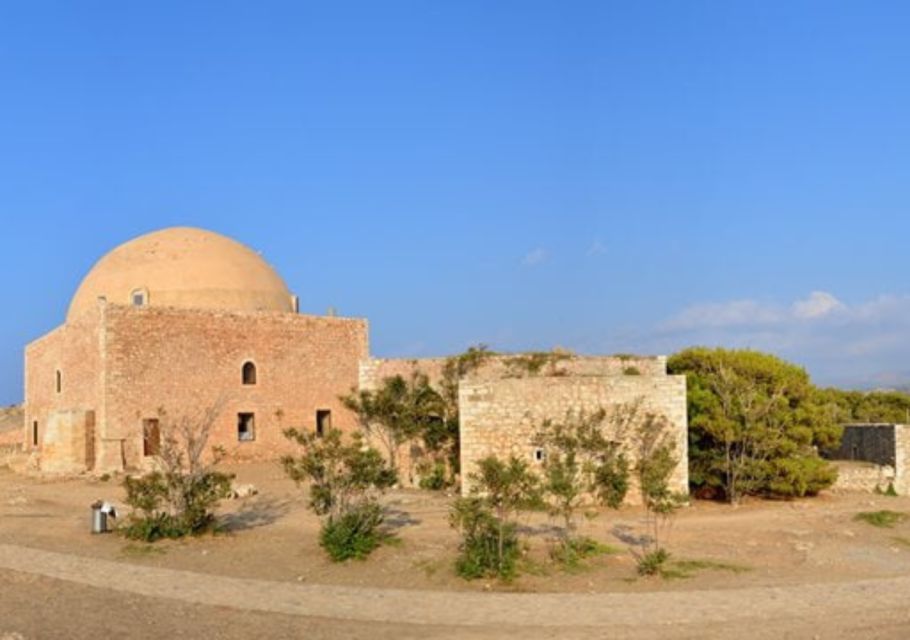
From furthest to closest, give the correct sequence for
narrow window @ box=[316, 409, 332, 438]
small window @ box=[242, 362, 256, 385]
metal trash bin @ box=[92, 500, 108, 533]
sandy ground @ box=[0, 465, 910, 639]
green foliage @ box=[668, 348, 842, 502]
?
narrow window @ box=[316, 409, 332, 438] → small window @ box=[242, 362, 256, 385] → green foliage @ box=[668, 348, 842, 502] → metal trash bin @ box=[92, 500, 108, 533] → sandy ground @ box=[0, 465, 910, 639]

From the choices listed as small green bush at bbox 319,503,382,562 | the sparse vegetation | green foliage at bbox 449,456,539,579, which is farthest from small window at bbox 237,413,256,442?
green foliage at bbox 449,456,539,579

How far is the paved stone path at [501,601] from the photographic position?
405 inches

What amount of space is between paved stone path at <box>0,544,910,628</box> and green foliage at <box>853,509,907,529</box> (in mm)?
5127

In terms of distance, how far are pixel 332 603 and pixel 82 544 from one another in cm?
566

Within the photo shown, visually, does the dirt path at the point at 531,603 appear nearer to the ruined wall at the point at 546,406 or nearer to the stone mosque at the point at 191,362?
the ruined wall at the point at 546,406

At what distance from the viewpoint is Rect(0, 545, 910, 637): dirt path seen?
10.1m

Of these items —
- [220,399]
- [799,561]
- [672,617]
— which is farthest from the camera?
[220,399]

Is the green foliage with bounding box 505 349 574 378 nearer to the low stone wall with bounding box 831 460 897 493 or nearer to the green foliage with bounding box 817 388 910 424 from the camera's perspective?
the low stone wall with bounding box 831 460 897 493

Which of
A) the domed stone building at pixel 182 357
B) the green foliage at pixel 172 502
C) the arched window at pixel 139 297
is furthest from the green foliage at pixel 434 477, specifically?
the arched window at pixel 139 297

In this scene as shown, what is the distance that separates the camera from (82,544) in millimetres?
14555

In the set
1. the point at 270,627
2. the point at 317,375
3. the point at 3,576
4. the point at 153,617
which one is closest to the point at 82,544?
the point at 3,576

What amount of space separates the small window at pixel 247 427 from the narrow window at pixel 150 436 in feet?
8.83

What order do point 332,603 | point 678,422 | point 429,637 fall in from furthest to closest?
point 678,422 → point 332,603 → point 429,637

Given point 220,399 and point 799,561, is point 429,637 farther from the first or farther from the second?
point 220,399
